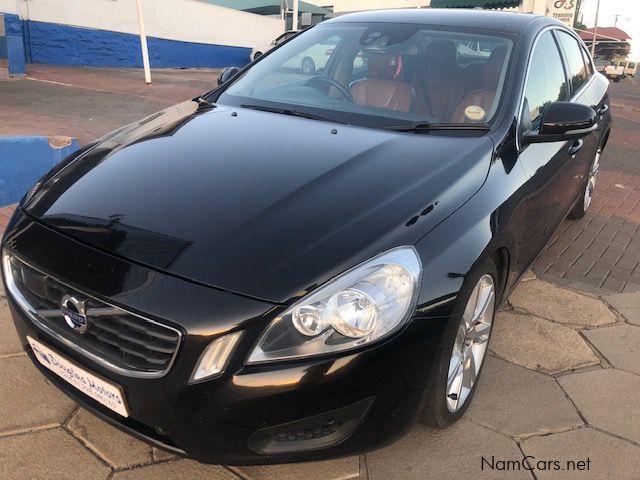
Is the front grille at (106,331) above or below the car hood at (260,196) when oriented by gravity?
below

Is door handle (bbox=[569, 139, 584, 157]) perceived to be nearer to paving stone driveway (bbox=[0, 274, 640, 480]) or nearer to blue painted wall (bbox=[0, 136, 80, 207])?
paving stone driveway (bbox=[0, 274, 640, 480])

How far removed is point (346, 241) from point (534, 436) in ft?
3.90

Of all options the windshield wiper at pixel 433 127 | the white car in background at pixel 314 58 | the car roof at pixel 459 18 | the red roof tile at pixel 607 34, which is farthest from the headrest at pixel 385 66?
the red roof tile at pixel 607 34

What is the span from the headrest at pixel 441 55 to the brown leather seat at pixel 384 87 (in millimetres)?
158

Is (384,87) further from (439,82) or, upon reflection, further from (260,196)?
(260,196)

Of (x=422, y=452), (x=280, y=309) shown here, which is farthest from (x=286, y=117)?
(x=422, y=452)

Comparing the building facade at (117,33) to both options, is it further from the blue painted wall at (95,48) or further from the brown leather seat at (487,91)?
the brown leather seat at (487,91)

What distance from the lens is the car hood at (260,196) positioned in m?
1.73

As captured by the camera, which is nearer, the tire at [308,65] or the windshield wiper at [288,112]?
the windshield wiper at [288,112]

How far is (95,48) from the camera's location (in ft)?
46.4

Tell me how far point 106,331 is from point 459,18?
2.56m

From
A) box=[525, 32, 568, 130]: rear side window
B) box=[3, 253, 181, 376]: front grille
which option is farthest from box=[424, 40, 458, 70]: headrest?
box=[3, 253, 181, 376]: front grille

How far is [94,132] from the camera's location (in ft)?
20.1

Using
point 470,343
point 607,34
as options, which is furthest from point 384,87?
point 607,34
